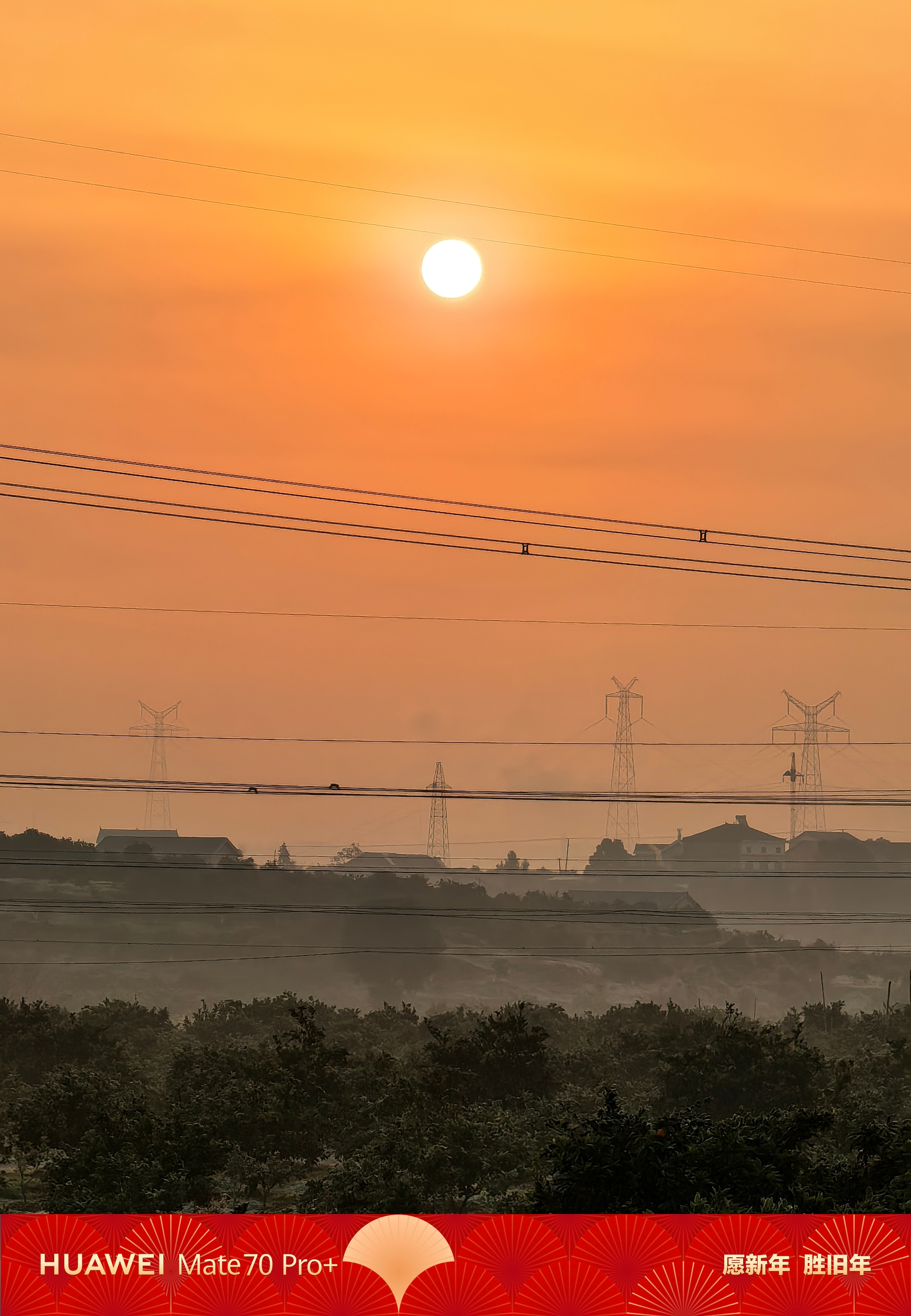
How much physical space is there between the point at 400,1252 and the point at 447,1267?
721 mm

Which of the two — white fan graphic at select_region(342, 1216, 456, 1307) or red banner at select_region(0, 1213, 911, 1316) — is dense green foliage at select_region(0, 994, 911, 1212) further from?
white fan graphic at select_region(342, 1216, 456, 1307)

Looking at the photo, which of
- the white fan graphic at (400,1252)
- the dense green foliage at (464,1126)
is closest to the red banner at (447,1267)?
the white fan graphic at (400,1252)

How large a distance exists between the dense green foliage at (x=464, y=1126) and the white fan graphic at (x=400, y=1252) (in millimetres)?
7495

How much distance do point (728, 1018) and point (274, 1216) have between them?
373 ft

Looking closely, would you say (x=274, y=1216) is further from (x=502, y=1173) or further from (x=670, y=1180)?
(x=502, y=1173)

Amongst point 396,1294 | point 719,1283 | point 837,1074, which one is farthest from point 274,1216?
point 837,1074

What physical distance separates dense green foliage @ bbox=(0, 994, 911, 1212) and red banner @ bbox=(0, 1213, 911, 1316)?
17.7ft

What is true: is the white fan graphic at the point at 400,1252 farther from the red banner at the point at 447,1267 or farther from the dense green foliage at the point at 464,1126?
the dense green foliage at the point at 464,1126

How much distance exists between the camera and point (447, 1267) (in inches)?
747

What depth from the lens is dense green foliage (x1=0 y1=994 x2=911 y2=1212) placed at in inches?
1054

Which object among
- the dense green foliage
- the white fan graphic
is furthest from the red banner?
the dense green foliage

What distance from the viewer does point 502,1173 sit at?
51.4 m

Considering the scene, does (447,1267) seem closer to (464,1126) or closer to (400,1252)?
(400,1252)

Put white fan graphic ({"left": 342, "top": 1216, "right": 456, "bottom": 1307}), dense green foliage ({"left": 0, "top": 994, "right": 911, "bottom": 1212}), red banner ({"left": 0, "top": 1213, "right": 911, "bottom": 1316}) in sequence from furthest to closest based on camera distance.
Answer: dense green foliage ({"left": 0, "top": 994, "right": 911, "bottom": 1212})
white fan graphic ({"left": 342, "top": 1216, "right": 456, "bottom": 1307})
red banner ({"left": 0, "top": 1213, "right": 911, "bottom": 1316})
